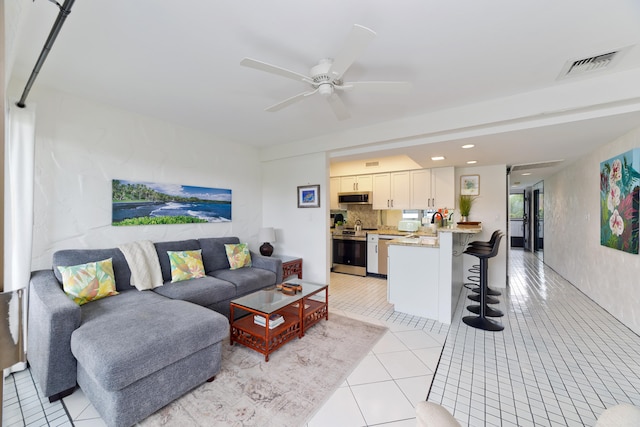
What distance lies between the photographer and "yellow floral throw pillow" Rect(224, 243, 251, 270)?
3.71 meters

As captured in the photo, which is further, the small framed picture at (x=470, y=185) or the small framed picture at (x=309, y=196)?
the small framed picture at (x=470, y=185)

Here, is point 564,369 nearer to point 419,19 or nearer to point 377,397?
point 377,397

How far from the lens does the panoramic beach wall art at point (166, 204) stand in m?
3.10

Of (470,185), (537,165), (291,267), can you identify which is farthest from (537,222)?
(291,267)

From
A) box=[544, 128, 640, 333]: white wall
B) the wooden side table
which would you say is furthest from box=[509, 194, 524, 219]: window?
the wooden side table

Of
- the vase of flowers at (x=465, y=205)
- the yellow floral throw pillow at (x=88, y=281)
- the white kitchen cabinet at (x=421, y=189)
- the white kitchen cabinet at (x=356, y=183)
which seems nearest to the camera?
the yellow floral throw pillow at (x=88, y=281)

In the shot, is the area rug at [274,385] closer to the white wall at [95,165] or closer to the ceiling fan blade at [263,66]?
the white wall at [95,165]

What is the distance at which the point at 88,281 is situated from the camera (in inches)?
94.6

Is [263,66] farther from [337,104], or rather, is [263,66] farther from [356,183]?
[356,183]

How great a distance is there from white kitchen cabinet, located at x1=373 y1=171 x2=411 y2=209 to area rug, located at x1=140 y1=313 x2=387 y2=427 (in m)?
2.99

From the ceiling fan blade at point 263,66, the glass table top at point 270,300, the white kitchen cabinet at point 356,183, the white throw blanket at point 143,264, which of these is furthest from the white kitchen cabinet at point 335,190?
the ceiling fan blade at point 263,66

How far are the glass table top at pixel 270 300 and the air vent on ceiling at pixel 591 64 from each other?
2.94m

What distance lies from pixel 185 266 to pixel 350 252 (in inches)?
127

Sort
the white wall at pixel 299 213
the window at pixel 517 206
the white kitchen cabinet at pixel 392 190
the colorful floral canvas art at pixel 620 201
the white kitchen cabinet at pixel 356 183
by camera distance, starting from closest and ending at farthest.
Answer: the colorful floral canvas art at pixel 620 201, the white wall at pixel 299 213, the white kitchen cabinet at pixel 392 190, the white kitchen cabinet at pixel 356 183, the window at pixel 517 206
